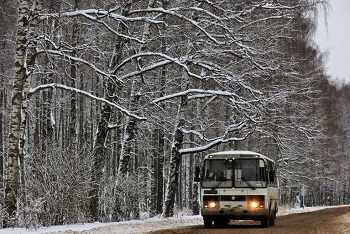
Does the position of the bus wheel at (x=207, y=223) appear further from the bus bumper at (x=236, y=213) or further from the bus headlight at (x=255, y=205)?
the bus headlight at (x=255, y=205)

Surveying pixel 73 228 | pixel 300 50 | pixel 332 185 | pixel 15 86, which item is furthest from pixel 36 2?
pixel 332 185

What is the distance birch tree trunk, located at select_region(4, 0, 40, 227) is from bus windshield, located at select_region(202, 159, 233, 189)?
268 inches

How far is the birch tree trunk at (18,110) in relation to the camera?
17328mm

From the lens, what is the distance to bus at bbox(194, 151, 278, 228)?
21891 millimetres

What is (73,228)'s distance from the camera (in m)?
17.5

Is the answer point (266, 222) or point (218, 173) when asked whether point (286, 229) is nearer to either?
point (266, 222)

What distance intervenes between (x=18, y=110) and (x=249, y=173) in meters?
8.40

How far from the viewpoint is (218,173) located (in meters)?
22.6

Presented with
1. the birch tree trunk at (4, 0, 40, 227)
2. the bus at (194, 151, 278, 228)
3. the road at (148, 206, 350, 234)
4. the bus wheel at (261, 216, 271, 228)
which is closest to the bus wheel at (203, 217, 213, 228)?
the bus at (194, 151, 278, 228)

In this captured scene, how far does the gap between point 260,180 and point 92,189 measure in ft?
18.1

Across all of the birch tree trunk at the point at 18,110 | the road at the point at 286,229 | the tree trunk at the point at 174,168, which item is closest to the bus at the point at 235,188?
the road at the point at 286,229

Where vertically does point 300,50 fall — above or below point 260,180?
above

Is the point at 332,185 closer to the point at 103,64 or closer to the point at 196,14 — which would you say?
the point at 103,64

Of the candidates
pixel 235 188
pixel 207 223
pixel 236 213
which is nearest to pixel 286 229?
pixel 236 213
